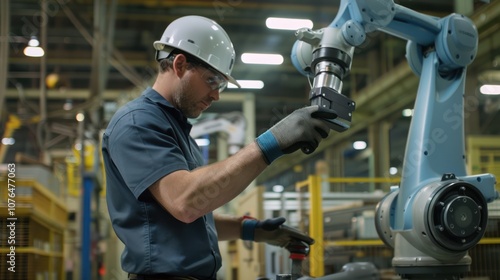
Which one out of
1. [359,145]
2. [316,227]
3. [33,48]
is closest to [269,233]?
[316,227]

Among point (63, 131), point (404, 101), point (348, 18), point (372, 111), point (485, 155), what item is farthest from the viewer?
point (372, 111)

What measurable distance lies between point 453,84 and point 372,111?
27.2 ft

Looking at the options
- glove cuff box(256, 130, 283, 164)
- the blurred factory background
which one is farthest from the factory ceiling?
glove cuff box(256, 130, 283, 164)

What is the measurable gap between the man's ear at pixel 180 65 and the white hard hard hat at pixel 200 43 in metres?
0.04

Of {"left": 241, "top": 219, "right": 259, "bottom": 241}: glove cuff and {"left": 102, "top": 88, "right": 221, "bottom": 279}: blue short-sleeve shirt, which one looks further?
{"left": 241, "top": 219, "right": 259, "bottom": 241}: glove cuff

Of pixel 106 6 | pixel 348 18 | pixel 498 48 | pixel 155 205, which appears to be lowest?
pixel 155 205

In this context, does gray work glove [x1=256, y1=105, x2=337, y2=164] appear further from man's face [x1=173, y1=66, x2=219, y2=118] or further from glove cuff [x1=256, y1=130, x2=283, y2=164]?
man's face [x1=173, y1=66, x2=219, y2=118]

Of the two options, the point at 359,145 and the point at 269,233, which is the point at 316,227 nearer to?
the point at 269,233

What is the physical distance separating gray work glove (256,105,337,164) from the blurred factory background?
1.81ft

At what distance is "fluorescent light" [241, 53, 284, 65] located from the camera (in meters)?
9.70

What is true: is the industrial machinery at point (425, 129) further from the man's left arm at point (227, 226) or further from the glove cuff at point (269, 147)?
the man's left arm at point (227, 226)

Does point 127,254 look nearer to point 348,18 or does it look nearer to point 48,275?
point 348,18

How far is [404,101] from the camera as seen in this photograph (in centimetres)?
955

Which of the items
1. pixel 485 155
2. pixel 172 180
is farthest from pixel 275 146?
pixel 485 155
